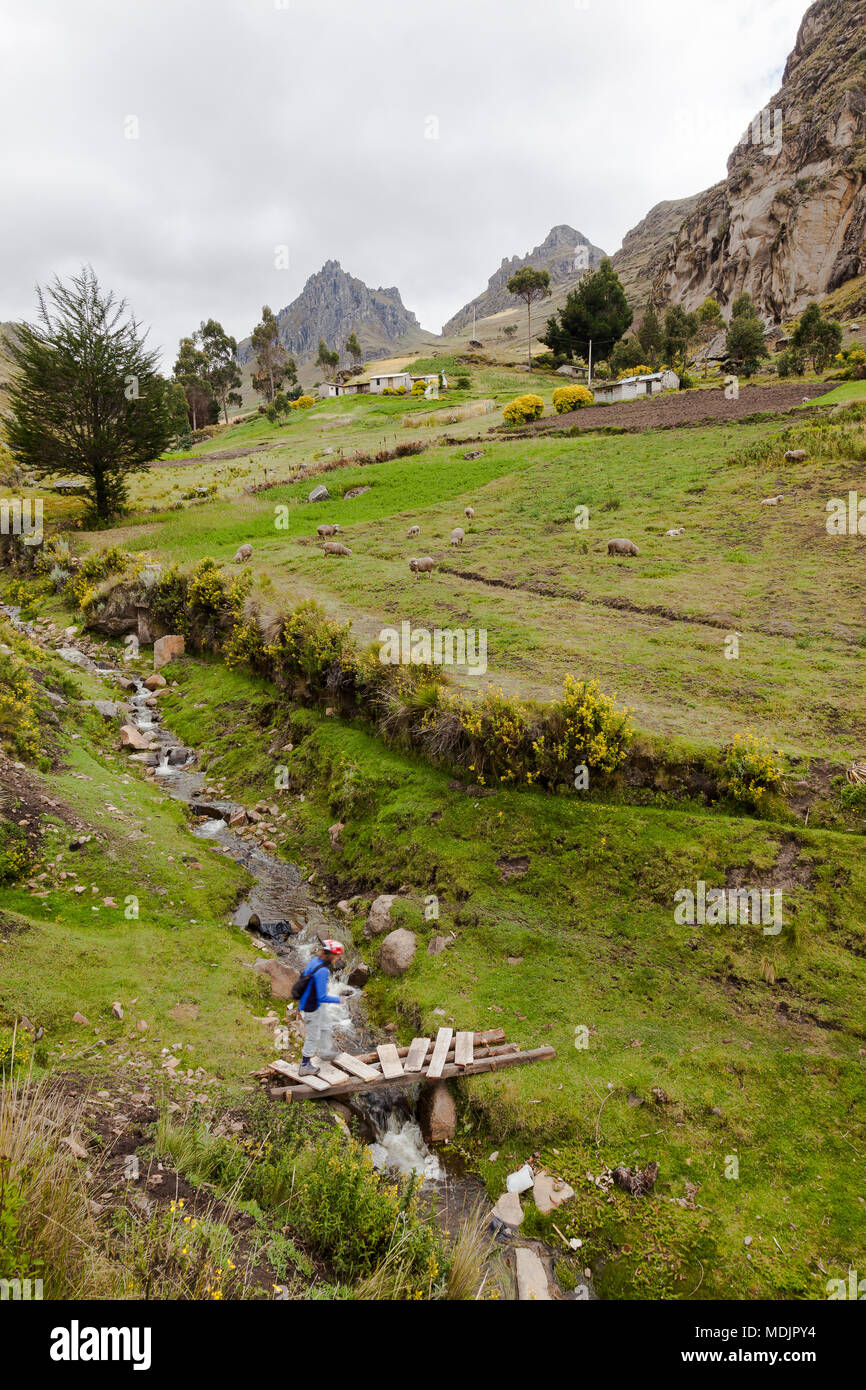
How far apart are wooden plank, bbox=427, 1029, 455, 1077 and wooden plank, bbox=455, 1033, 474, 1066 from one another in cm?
15

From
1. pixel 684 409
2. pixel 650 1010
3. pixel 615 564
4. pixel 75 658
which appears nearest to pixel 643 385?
pixel 684 409

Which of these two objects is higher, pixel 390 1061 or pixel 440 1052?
pixel 440 1052

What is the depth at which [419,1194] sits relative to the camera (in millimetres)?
8297

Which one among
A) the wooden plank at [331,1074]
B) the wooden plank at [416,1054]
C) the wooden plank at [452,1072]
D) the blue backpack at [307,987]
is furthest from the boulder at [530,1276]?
the blue backpack at [307,987]

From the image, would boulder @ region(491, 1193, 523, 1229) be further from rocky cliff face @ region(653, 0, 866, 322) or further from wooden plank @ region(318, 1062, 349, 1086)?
rocky cliff face @ region(653, 0, 866, 322)

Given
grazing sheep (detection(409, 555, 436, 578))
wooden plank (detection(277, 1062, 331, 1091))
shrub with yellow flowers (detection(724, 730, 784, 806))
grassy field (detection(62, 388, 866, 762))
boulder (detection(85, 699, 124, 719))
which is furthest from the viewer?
grazing sheep (detection(409, 555, 436, 578))

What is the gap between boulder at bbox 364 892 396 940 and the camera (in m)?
12.4

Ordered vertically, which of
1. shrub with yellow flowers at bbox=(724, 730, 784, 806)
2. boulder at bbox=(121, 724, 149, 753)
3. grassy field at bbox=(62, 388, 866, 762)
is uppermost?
grassy field at bbox=(62, 388, 866, 762)

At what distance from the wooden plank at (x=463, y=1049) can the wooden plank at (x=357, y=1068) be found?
3.73 ft

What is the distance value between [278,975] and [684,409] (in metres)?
47.6

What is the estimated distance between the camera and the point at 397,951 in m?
11.6

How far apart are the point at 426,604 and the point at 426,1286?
62.7ft

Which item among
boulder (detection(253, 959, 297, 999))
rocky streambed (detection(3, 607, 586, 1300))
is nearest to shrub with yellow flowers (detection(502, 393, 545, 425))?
rocky streambed (detection(3, 607, 586, 1300))

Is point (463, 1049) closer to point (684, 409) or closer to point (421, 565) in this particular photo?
point (421, 565)
